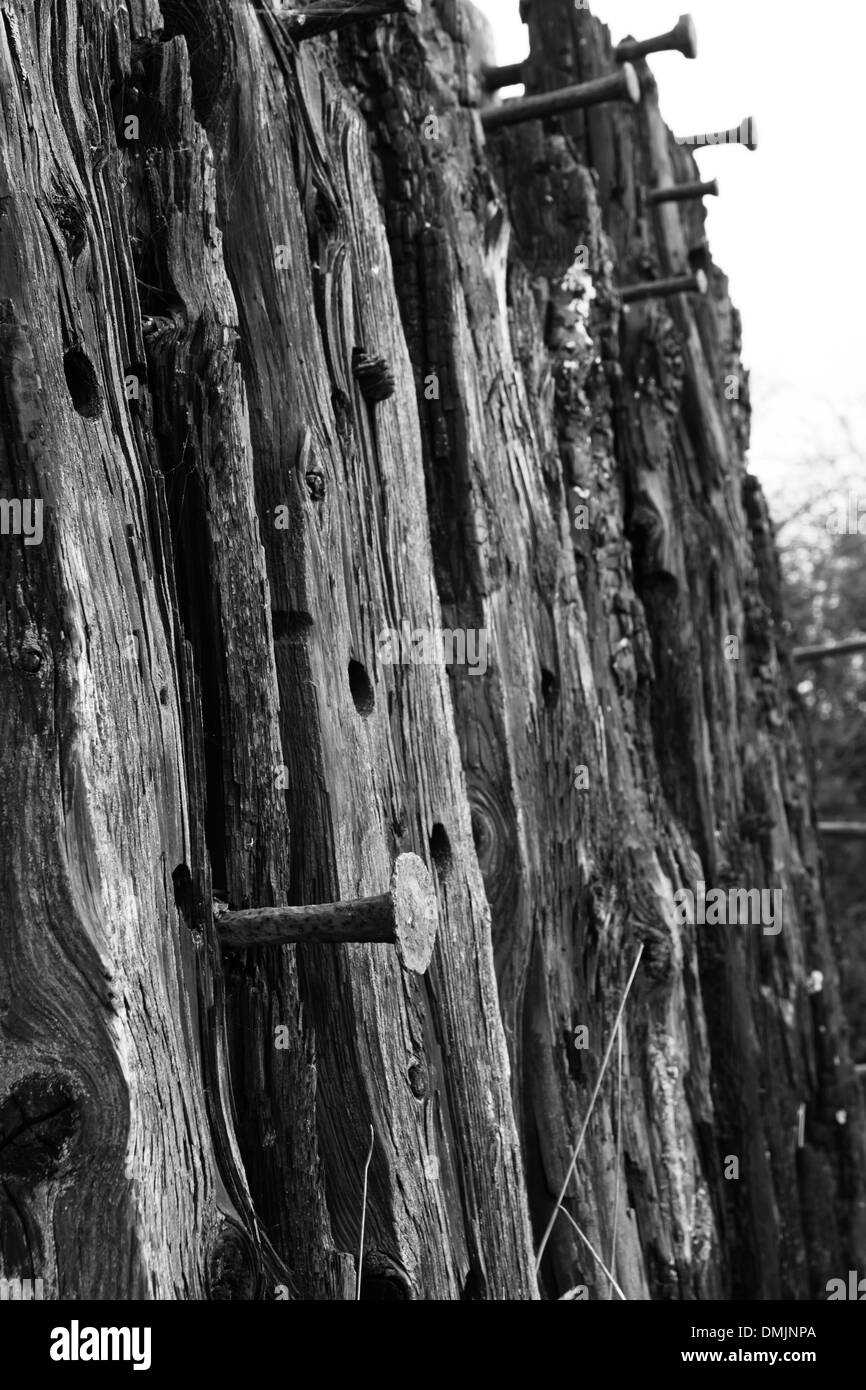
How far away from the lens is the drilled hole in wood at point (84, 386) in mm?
2811

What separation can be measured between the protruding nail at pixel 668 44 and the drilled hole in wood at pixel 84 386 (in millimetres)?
3603

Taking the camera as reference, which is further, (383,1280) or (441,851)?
(441,851)

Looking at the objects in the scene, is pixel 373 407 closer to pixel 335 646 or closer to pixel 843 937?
pixel 335 646

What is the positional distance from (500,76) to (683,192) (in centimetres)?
114

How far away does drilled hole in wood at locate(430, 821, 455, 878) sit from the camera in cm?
370

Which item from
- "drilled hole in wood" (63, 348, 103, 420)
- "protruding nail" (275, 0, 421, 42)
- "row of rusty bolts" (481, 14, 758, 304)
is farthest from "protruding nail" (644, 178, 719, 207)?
"drilled hole in wood" (63, 348, 103, 420)

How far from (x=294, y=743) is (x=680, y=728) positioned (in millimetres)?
3081

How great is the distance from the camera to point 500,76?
5.83m

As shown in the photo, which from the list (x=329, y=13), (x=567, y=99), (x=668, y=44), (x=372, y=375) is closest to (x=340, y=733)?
(x=372, y=375)

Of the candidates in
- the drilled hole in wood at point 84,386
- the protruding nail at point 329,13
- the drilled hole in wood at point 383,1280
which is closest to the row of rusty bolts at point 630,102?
the protruding nail at point 329,13

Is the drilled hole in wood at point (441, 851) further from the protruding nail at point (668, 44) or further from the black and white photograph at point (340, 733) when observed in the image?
the protruding nail at point (668, 44)

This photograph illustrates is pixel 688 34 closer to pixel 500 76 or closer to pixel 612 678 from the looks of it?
pixel 500 76

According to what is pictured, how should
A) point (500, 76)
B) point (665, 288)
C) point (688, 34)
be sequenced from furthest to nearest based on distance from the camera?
point (665, 288) → point (500, 76) → point (688, 34)
